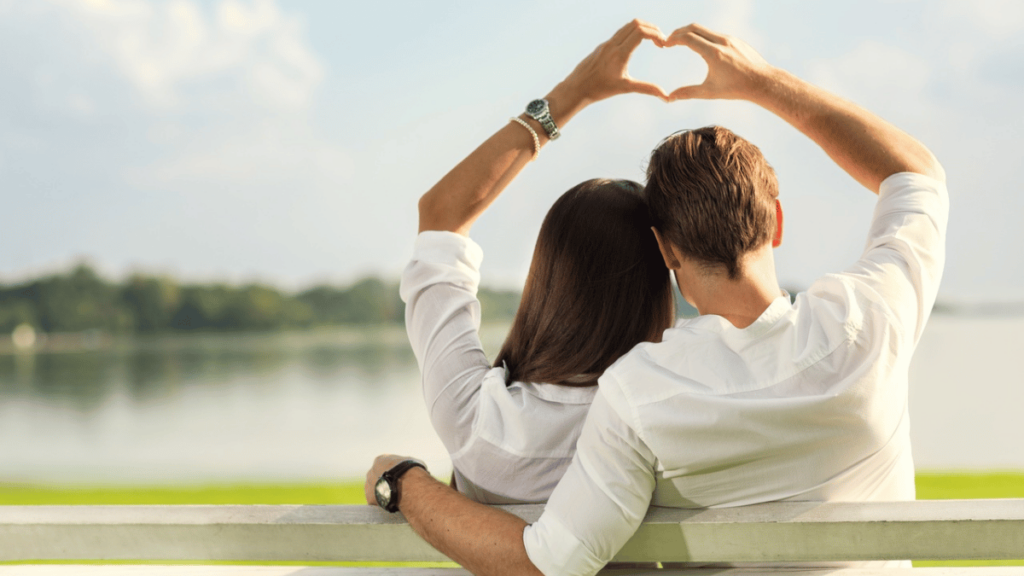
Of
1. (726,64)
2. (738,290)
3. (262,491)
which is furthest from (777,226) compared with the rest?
(262,491)

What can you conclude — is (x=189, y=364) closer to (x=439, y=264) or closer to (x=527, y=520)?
(x=439, y=264)

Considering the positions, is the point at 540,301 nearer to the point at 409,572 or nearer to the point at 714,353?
the point at 714,353

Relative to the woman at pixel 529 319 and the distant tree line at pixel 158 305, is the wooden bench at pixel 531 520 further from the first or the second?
the distant tree line at pixel 158 305

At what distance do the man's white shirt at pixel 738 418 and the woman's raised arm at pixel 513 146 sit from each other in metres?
0.42

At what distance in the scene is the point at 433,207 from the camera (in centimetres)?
116

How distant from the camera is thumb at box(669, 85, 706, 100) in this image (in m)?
1.24

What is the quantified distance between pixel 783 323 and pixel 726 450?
15cm

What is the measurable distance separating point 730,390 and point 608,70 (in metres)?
0.65

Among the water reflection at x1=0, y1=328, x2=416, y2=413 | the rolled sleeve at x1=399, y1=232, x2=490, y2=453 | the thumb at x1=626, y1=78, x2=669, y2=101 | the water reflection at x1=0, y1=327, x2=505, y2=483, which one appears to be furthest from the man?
the water reflection at x1=0, y1=328, x2=416, y2=413

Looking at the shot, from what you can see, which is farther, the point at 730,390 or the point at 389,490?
the point at 389,490

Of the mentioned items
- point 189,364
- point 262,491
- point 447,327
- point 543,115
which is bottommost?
point 262,491

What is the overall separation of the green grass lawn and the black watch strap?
4.67 metres

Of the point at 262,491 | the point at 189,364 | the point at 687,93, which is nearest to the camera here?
the point at 687,93

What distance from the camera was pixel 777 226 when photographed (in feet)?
3.17
